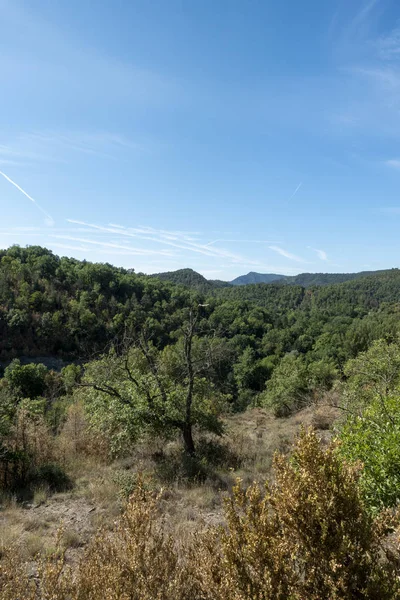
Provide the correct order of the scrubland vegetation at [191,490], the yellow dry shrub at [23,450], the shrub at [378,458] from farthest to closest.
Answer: the yellow dry shrub at [23,450]
the shrub at [378,458]
the scrubland vegetation at [191,490]

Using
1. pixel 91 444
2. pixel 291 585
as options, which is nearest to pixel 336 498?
pixel 291 585

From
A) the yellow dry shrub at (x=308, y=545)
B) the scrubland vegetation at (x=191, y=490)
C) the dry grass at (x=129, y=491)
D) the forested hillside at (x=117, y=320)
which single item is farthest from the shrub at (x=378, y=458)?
the forested hillside at (x=117, y=320)

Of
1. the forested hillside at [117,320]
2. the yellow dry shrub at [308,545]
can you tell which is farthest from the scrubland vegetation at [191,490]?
the forested hillside at [117,320]

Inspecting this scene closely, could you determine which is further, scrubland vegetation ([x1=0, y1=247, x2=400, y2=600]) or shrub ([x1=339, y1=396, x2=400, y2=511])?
shrub ([x1=339, y1=396, x2=400, y2=511])

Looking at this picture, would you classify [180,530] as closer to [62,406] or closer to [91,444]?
[91,444]

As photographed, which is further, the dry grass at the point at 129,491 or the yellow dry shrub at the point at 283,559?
the dry grass at the point at 129,491

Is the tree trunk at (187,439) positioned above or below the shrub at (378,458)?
below

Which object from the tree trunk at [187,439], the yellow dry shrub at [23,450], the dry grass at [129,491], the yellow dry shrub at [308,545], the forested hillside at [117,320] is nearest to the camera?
the yellow dry shrub at [308,545]

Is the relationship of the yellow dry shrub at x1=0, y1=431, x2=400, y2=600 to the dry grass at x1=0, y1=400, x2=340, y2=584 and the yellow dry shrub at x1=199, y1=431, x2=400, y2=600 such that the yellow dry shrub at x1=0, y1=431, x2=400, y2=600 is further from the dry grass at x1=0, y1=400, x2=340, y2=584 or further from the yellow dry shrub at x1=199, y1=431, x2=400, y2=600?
the dry grass at x1=0, y1=400, x2=340, y2=584

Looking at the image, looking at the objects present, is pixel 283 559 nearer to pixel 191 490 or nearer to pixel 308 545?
pixel 308 545

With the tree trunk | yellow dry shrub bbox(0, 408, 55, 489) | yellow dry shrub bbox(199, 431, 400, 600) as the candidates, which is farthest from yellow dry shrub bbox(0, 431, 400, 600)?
the tree trunk

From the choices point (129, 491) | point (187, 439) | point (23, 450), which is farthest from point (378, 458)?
point (23, 450)

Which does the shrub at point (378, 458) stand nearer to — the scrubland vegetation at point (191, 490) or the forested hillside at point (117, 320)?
the scrubland vegetation at point (191, 490)

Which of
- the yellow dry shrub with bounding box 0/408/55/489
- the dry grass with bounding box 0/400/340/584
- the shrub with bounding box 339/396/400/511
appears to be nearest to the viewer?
the shrub with bounding box 339/396/400/511
